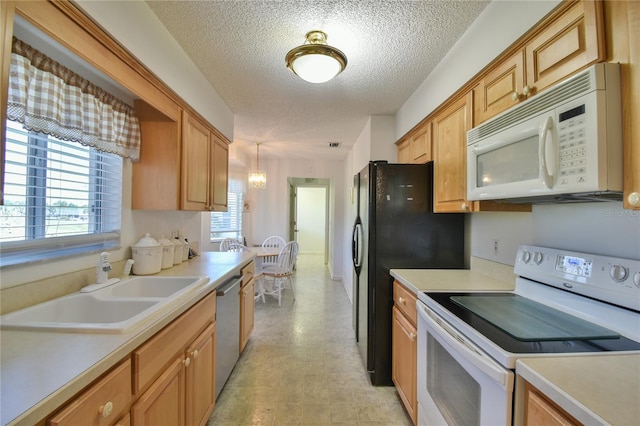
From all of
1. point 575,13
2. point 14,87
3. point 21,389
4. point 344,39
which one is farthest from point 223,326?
point 575,13

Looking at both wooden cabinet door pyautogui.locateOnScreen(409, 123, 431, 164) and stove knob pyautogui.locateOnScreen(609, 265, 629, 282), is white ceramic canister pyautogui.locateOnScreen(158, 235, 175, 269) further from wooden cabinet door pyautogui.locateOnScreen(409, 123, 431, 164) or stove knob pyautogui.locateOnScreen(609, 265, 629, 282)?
stove knob pyautogui.locateOnScreen(609, 265, 629, 282)

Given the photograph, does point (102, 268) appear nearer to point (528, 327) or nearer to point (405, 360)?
point (405, 360)

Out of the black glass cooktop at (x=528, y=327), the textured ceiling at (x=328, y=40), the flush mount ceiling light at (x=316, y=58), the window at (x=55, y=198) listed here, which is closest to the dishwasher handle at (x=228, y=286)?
the window at (x=55, y=198)

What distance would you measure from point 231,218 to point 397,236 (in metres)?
3.55

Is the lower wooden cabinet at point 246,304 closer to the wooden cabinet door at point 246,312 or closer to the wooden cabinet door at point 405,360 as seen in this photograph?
the wooden cabinet door at point 246,312

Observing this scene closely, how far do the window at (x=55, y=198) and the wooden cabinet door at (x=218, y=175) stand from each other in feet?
2.82

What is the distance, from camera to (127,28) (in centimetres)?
129

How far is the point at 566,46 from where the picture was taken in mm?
982

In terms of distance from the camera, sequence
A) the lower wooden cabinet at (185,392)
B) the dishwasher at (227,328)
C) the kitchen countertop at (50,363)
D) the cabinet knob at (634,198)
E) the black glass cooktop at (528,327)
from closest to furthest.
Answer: the kitchen countertop at (50,363) < the cabinet knob at (634,198) < the black glass cooktop at (528,327) < the lower wooden cabinet at (185,392) < the dishwasher at (227,328)

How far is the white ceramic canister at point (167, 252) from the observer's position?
6.13ft

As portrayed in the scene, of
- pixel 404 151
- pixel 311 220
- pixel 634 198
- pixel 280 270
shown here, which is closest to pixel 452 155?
pixel 404 151

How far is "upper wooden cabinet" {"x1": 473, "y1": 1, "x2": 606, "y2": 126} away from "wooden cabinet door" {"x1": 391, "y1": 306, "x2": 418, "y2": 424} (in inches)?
54.5

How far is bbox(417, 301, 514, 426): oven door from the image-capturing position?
2.76 ft

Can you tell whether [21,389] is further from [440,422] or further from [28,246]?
[440,422]
